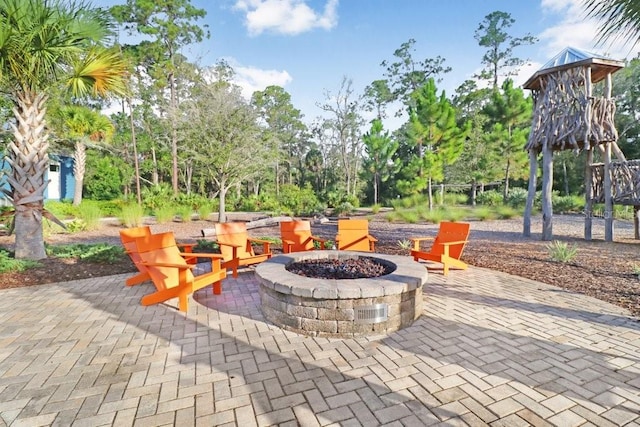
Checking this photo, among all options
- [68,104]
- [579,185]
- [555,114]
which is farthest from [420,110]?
[68,104]

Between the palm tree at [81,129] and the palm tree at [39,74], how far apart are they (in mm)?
11276

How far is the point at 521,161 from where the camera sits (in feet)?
61.6

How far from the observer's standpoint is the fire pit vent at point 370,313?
3008mm

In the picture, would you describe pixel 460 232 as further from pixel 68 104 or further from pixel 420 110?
pixel 68 104

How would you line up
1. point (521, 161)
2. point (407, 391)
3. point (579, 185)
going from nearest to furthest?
point (407, 391) → point (521, 161) → point (579, 185)

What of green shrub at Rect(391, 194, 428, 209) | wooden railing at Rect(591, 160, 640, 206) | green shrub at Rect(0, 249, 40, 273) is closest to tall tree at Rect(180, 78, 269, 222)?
green shrub at Rect(0, 249, 40, 273)

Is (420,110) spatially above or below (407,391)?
above

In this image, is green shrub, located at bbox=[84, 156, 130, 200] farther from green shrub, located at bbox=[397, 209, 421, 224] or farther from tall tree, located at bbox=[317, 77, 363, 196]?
green shrub, located at bbox=[397, 209, 421, 224]

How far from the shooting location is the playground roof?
7.82m

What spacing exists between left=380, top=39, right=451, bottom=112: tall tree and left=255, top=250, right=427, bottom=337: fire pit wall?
3217 cm

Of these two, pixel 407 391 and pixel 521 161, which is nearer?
pixel 407 391

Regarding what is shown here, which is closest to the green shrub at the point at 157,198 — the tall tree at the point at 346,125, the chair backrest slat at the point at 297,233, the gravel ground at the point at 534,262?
the gravel ground at the point at 534,262

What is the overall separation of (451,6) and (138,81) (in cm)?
2042

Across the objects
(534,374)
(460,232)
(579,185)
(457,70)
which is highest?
(457,70)
